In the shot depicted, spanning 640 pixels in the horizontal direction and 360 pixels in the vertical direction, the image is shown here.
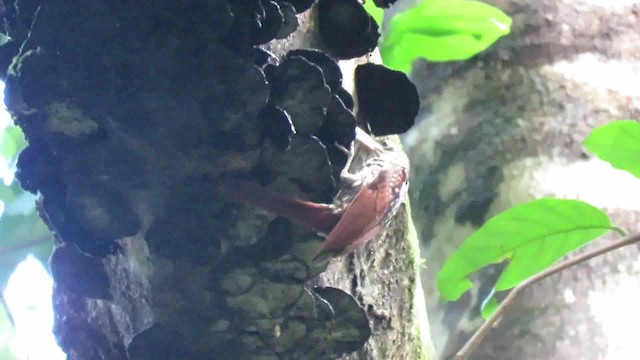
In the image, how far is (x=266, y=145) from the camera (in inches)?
15.3

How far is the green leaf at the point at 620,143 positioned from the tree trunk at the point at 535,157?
0.68 ft

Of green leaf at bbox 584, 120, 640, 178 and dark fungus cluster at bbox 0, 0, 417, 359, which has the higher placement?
dark fungus cluster at bbox 0, 0, 417, 359

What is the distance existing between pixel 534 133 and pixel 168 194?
68 cm

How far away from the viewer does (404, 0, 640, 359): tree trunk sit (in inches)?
Result: 33.3

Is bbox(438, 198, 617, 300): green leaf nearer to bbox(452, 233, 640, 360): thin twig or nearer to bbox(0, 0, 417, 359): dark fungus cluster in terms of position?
bbox(452, 233, 640, 360): thin twig

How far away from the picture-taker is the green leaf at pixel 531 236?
730 mm

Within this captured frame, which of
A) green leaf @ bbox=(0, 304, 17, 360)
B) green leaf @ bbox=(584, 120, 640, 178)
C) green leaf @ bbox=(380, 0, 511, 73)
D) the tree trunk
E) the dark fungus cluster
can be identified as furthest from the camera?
green leaf @ bbox=(0, 304, 17, 360)

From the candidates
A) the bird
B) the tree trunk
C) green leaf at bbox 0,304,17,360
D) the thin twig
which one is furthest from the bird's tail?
green leaf at bbox 0,304,17,360

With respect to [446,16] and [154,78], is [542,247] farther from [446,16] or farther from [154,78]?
[154,78]

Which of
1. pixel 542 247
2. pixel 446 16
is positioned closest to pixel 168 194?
pixel 542 247

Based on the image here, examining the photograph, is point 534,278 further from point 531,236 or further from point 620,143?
point 620,143

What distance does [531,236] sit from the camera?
0.75 m

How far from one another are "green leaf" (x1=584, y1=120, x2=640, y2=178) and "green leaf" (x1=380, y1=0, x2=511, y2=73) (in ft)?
1.03

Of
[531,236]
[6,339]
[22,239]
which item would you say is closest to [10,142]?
[22,239]
